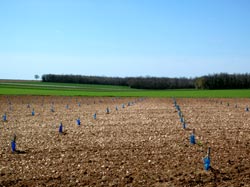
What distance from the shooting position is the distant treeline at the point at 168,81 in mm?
98250

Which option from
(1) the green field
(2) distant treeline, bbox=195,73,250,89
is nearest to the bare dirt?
(1) the green field

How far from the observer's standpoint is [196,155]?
400 inches

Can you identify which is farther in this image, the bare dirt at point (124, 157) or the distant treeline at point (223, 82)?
the distant treeline at point (223, 82)

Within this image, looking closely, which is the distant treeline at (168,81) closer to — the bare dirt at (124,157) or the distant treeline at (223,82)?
the distant treeline at (223,82)

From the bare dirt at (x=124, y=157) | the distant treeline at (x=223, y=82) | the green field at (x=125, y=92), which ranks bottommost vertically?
the bare dirt at (x=124, y=157)

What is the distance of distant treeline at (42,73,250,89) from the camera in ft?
322

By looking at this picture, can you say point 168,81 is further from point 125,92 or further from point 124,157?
point 124,157

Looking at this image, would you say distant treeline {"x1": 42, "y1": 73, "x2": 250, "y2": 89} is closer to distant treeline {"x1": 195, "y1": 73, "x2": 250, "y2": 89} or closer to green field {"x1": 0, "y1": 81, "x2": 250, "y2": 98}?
distant treeline {"x1": 195, "y1": 73, "x2": 250, "y2": 89}

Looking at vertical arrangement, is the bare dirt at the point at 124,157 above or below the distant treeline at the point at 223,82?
below

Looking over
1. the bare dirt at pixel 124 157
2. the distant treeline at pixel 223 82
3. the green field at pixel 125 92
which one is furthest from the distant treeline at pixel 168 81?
the bare dirt at pixel 124 157

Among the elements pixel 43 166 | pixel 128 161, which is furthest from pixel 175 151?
pixel 43 166

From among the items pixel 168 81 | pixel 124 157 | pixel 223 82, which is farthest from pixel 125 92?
pixel 124 157

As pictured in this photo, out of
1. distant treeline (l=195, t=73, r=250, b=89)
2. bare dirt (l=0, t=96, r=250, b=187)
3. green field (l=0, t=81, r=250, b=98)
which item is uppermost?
distant treeline (l=195, t=73, r=250, b=89)

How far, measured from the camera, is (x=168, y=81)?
4318 inches
